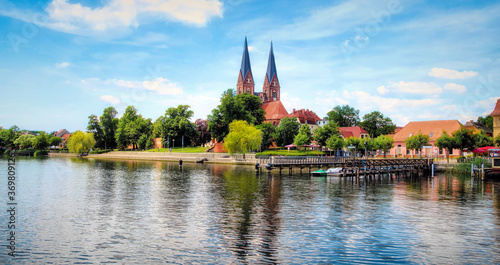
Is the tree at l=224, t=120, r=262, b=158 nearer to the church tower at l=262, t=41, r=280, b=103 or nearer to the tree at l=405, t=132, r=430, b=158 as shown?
the tree at l=405, t=132, r=430, b=158

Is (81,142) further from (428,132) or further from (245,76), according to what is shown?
(428,132)

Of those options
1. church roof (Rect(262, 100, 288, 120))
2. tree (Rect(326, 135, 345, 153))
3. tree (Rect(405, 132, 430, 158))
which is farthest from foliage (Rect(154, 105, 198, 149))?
tree (Rect(405, 132, 430, 158))

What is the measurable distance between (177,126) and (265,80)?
2246 inches

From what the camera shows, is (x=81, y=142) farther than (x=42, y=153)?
No

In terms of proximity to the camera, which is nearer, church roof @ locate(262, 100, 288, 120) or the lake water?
the lake water

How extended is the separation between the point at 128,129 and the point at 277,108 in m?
50.5

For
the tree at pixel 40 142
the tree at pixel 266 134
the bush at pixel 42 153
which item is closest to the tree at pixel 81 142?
the bush at pixel 42 153

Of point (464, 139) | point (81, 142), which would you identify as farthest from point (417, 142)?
point (81, 142)

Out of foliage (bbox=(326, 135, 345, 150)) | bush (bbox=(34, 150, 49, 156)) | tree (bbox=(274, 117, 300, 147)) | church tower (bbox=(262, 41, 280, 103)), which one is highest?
church tower (bbox=(262, 41, 280, 103))

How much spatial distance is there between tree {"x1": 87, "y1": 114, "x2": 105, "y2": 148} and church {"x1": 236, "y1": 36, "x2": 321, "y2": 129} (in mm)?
→ 52421

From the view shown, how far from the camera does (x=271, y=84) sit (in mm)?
146500

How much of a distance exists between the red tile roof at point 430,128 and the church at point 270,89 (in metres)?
47.5

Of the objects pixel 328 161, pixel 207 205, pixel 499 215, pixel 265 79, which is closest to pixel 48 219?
pixel 207 205

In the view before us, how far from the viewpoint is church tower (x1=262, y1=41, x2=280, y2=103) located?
146 meters
